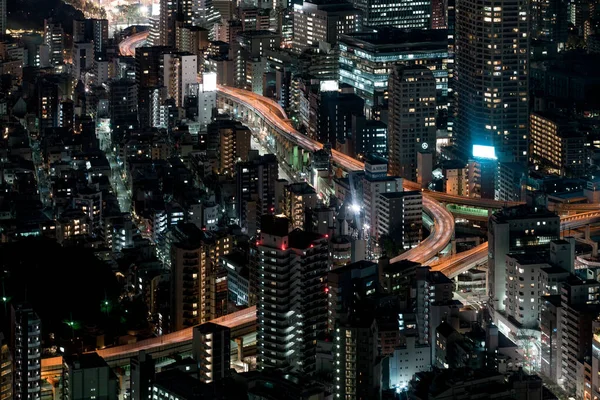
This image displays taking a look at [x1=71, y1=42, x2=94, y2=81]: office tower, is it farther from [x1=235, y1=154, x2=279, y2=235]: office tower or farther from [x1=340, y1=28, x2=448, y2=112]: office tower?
[x1=235, y1=154, x2=279, y2=235]: office tower

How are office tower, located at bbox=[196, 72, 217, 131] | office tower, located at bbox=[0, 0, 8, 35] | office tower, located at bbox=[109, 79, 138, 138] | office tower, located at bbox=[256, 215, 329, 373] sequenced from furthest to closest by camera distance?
office tower, located at bbox=[0, 0, 8, 35], office tower, located at bbox=[196, 72, 217, 131], office tower, located at bbox=[109, 79, 138, 138], office tower, located at bbox=[256, 215, 329, 373]

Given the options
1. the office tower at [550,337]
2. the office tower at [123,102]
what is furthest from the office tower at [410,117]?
the office tower at [550,337]

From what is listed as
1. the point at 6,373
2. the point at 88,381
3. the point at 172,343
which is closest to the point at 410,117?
the point at 172,343

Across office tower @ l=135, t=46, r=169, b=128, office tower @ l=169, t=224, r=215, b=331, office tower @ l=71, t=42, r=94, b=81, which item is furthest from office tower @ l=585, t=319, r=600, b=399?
office tower @ l=71, t=42, r=94, b=81

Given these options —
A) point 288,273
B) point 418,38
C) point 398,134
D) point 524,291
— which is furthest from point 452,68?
point 288,273

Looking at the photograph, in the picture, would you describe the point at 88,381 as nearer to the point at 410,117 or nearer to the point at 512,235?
the point at 512,235

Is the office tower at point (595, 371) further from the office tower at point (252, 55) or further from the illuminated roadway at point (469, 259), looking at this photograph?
the office tower at point (252, 55)
